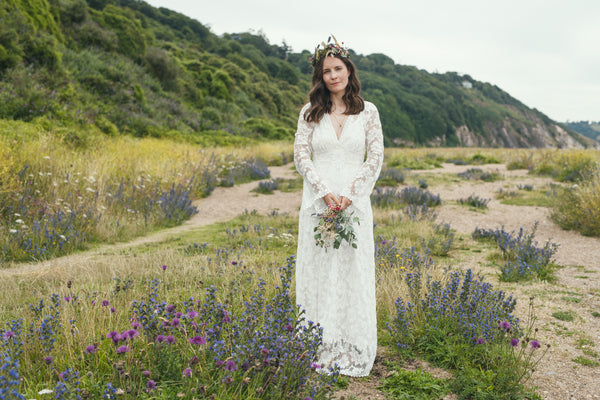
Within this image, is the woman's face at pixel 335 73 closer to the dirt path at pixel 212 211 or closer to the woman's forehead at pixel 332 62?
the woman's forehead at pixel 332 62

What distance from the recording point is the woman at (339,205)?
116 inches

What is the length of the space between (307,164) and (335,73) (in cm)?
79

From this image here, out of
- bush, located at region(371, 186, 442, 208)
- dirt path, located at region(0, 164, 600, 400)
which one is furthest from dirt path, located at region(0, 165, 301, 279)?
bush, located at region(371, 186, 442, 208)

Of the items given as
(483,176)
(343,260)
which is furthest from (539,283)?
(483,176)

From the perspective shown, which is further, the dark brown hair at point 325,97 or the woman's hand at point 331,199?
the dark brown hair at point 325,97

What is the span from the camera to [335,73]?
3.12 meters

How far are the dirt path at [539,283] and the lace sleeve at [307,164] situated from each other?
1428 mm

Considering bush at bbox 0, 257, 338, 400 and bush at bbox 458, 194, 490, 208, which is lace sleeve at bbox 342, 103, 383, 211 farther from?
bush at bbox 458, 194, 490, 208

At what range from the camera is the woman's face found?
3123 millimetres

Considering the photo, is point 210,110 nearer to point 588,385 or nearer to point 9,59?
point 9,59

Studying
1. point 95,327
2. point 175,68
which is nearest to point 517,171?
point 95,327

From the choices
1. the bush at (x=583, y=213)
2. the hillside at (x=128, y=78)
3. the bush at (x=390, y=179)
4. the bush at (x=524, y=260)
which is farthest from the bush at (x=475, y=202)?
the hillside at (x=128, y=78)

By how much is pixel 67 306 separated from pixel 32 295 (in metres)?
1.36

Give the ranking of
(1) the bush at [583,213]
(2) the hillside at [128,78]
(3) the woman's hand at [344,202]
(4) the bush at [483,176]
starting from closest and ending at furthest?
(3) the woman's hand at [344,202] → (1) the bush at [583,213] → (2) the hillside at [128,78] → (4) the bush at [483,176]
